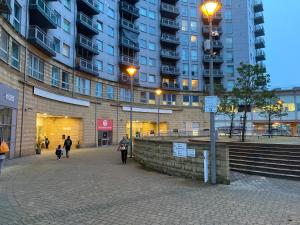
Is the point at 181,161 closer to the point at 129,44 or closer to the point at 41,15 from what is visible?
the point at 41,15

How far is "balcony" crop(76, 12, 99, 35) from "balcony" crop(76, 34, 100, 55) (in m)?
1.09

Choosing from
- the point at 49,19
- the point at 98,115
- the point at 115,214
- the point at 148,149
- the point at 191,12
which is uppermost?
the point at 191,12

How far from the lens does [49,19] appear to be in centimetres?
2617

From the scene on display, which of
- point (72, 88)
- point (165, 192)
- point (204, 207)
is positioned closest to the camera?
point (204, 207)

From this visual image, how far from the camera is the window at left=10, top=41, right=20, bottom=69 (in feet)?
70.9

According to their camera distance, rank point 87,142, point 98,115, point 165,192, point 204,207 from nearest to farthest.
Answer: point 204,207, point 165,192, point 87,142, point 98,115

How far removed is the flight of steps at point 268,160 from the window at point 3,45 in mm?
14574

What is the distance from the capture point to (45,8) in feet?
85.4

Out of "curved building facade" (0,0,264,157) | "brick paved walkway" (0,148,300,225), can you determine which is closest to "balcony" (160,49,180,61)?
"curved building facade" (0,0,264,157)

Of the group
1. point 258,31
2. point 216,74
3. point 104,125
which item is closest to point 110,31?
point 104,125

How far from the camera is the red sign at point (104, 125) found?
3822 centimetres

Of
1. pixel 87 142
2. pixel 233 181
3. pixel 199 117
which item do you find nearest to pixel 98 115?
pixel 87 142

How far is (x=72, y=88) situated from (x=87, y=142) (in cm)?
642

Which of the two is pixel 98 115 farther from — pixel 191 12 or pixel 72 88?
pixel 191 12
